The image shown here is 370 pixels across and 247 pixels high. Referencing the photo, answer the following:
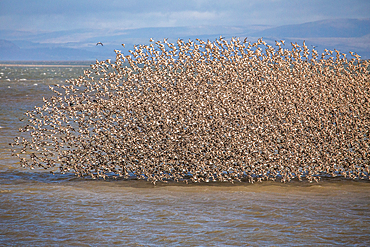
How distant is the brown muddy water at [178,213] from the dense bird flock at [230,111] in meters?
0.51

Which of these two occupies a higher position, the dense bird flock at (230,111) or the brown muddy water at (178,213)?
the dense bird flock at (230,111)

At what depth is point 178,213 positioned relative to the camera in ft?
23.4

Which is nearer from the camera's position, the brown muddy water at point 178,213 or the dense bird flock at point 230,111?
the brown muddy water at point 178,213

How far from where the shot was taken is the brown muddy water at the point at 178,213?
6.04m

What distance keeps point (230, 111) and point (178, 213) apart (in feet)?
7.57

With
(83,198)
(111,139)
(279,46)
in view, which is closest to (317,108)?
(279,46)

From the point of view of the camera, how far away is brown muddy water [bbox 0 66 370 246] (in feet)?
19.8

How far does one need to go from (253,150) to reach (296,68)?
1883 millimetres

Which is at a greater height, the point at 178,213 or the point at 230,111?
the point at 230,111

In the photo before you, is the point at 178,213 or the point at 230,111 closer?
the point at 178,213

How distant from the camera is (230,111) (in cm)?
833

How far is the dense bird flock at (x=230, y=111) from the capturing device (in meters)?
8.39

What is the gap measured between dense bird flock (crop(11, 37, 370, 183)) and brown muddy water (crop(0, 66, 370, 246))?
51 centimetres

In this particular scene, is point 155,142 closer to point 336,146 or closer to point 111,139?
point 111,139
